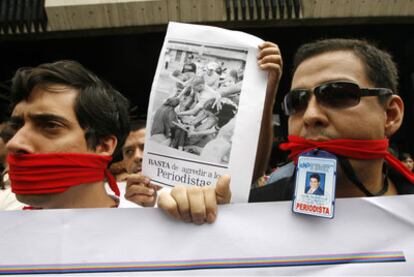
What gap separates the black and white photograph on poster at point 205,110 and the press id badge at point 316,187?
144mm

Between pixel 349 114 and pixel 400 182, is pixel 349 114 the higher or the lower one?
the higher one

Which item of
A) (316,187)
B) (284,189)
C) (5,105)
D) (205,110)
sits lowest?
(5,105)

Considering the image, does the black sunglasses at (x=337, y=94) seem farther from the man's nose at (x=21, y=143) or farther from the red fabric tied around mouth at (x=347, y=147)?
the man's nose at (x=21, y=143)

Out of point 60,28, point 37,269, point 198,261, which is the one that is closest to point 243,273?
point 198,261

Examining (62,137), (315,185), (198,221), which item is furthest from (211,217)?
(62,137)

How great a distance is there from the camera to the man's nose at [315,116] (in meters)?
1.06

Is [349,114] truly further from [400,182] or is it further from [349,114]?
[400,182]

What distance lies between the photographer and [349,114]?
3.54ft

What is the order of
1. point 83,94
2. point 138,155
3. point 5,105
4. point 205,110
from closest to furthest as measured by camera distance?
point 205,110 < point 83,94 < point 138,155 < point 5,105

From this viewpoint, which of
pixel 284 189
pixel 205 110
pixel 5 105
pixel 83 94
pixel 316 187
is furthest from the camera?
pixel 5 105

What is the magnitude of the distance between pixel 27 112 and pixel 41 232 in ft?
1.74

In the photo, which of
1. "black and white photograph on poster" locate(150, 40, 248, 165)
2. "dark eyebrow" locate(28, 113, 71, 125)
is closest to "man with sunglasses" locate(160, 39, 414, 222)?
"black and white photograph on poster" locate(150, 40, 248, 165)

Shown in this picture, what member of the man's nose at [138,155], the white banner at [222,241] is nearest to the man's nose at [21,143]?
the white banner at [222,241]

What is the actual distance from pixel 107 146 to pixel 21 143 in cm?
33
